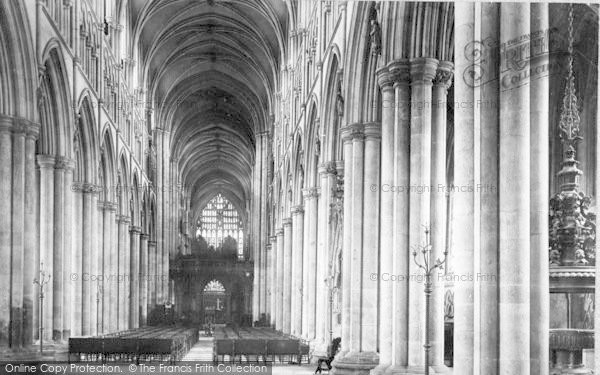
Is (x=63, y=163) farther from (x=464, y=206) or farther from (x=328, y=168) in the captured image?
(x=464, y=206)

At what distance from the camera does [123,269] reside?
4444cm

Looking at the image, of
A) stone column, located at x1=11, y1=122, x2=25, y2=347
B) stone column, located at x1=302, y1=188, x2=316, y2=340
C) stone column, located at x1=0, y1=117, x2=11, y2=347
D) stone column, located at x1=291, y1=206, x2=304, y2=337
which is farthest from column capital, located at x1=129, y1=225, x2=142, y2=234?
stone column, located at x1=0, y1=117, x2=11, y2=347

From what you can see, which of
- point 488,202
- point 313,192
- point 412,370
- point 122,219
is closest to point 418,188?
point 412,370

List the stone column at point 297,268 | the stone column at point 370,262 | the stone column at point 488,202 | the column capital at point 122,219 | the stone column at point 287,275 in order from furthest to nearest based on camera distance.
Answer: the stone column at point 287,275, the column capital at point 122,219, the stone column at point 297,268, the stone column at point 370,262, the stone column at point 488,202

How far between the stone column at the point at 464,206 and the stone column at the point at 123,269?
98.2 ft

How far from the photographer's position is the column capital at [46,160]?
28766mm

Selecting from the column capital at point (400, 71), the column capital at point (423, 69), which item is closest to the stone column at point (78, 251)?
the column capital at point (400, 71)

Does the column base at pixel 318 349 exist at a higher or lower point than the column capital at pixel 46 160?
lower

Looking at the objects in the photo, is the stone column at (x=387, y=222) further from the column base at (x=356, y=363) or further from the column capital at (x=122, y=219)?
the column capital at (x=122, y=219)

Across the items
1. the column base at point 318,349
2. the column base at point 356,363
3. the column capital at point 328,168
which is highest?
the column capital at point 328,168

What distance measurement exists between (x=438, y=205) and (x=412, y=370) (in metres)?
3.52

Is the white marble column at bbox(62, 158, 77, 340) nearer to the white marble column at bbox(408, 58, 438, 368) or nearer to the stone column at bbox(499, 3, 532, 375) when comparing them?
the white marble column at bbox(408, 58, 438, 368)

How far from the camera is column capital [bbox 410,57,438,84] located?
736 inches

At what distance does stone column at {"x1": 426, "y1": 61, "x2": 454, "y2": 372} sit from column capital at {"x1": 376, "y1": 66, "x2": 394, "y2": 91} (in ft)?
3.10
